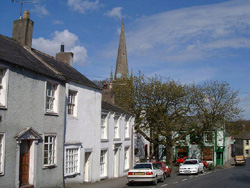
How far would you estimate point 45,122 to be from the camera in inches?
622

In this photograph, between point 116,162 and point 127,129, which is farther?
point 127,129

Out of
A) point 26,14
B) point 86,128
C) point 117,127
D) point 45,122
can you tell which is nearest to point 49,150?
point 45,122

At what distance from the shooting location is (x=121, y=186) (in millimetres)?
19656

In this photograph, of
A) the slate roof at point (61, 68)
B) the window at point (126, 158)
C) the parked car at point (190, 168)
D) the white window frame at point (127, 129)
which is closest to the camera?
the slate roof at point (61, 68)

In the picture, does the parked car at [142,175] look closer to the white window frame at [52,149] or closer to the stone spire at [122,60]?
the white window frame at [52,149]

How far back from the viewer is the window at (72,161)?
1797 centimetres

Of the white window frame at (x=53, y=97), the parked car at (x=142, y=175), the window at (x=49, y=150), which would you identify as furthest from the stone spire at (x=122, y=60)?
the window at (x=49, y=150)

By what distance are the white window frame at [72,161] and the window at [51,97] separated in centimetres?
267

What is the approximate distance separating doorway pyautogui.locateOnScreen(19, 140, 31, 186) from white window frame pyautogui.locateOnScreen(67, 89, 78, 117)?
415 cm

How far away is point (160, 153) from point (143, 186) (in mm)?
34949

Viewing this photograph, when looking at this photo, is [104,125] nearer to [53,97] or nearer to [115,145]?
[115,145]

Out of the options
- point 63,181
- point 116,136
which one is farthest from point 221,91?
point 63,181

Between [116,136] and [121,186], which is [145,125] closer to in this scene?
[116,136]

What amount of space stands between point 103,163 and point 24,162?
934 centimetres
